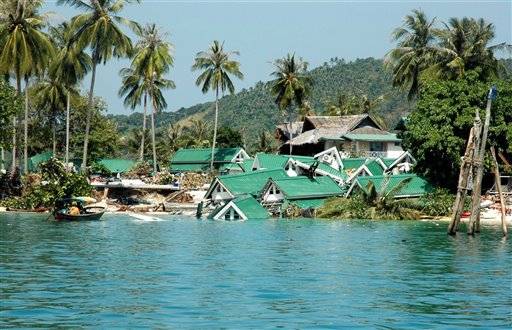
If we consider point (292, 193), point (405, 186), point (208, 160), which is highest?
point (208, 160)

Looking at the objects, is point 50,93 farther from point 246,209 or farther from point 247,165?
point 246,209

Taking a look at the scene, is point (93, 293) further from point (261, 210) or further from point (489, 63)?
point (489, 63)

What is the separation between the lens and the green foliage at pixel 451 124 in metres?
59.9

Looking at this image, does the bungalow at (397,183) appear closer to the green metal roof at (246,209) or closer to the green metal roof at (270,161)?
the green metal roof at (246,209)

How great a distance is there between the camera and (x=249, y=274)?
27.8 meters

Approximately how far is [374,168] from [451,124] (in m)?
12.5

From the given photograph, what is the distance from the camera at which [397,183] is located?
200ft

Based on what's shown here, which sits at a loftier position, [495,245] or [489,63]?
[489,63]

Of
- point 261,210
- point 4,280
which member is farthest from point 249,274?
point 261,210

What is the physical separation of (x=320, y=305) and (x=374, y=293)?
2880mm

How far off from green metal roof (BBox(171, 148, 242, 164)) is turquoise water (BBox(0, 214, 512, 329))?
172 feet

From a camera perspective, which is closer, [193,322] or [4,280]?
[193,322]

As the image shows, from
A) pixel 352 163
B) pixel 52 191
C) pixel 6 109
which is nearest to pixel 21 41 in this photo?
pixel 6 109

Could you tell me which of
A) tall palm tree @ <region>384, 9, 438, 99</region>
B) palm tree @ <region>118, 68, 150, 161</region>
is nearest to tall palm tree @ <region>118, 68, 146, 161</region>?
palm tree @ <region>118, 68, 150, 161</region>
